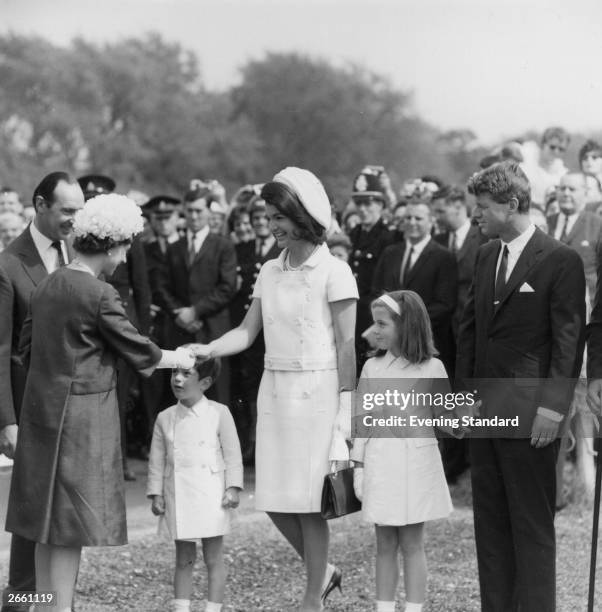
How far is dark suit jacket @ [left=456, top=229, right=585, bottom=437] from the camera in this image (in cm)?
521

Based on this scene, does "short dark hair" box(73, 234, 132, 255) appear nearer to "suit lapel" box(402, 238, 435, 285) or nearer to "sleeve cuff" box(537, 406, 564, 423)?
"sleeve cuff" box(537, 406, 564, 423)

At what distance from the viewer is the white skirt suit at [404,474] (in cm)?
558

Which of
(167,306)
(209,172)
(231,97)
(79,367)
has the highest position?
(231,97)

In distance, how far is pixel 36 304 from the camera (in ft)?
Result: 17.4

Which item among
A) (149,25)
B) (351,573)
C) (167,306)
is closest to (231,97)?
(149,25)

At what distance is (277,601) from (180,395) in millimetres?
1317

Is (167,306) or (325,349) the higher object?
(167,306)

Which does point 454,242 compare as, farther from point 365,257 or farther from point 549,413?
point 549,413

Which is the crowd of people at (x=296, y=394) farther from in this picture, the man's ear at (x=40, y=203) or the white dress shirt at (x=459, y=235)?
the white dress shirt at (x=459, y=235)

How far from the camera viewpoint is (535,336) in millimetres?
5285

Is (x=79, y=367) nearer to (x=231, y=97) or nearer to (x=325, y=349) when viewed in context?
(x=325, y=349)

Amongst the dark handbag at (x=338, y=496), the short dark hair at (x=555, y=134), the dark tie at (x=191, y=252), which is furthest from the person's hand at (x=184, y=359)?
the short dark hair at (x=555, y=134)

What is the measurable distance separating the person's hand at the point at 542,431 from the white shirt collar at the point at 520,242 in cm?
75

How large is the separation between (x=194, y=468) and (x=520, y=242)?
1.93 m
